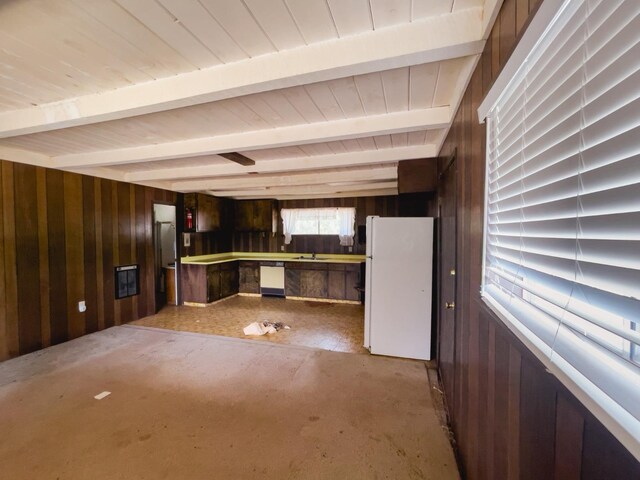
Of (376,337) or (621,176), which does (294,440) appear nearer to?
(376,337)

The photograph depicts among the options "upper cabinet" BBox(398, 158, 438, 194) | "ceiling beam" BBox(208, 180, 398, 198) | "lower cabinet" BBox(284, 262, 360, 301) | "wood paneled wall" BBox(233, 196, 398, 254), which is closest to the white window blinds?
"upper cabinet" BBox(398, 158, 438, 194)

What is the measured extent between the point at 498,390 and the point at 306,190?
14.6ft

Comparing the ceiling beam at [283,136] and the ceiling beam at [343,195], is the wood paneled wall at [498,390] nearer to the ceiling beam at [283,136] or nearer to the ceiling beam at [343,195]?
the ceiling beam at [283,136]

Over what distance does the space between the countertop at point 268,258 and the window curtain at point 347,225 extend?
1.09 feet

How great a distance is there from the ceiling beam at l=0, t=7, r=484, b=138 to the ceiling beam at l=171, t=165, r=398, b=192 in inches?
92.5

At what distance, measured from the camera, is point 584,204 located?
554mm

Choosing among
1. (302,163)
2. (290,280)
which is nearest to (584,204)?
(302,163)

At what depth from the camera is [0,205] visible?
9.11 feet

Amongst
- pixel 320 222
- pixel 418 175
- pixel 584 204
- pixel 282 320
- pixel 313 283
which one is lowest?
pixel 282 320

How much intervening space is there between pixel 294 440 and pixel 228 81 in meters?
2.26

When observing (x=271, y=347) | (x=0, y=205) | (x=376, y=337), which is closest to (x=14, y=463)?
(x=271, y=347)

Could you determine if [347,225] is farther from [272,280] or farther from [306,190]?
[272,280]

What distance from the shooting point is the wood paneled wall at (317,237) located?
5.48 meters

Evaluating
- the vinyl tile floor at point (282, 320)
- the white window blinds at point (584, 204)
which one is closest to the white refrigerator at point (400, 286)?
the vinyl tile floor at point (282, 320)
